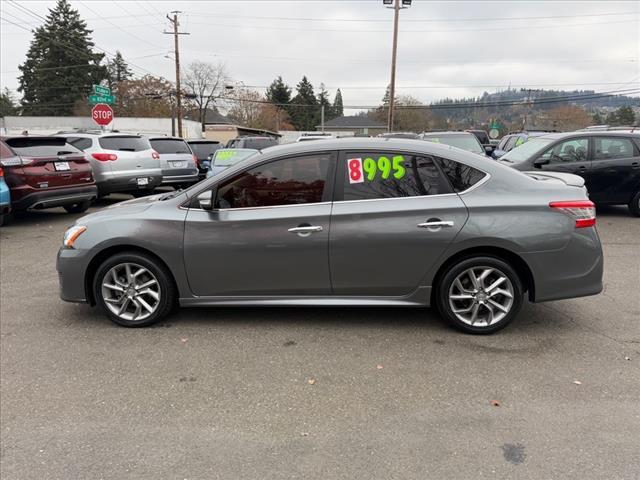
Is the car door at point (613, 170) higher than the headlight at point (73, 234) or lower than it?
higher

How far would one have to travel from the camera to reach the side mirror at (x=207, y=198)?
166 inches

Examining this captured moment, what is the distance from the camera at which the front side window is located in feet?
31.3

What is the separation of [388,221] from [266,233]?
1035 mm

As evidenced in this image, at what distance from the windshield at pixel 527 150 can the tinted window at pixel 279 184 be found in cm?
699

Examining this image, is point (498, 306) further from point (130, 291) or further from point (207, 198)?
point (130, 291)

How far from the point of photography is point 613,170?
938 centimetres

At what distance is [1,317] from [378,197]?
3850 mm

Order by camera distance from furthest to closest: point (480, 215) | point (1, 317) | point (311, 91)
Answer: point (311, 91) < point (1, 317) < point (480, 215)

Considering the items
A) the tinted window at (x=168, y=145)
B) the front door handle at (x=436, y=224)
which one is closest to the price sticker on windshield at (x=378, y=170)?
the front door handle at (x=436, y=224)

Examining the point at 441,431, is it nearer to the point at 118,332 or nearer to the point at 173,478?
the point at 173,478

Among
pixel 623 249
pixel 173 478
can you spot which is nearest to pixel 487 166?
pixel 173 478

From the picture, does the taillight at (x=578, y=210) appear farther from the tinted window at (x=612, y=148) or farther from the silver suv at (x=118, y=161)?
the silver suv at (x=118, y=161)

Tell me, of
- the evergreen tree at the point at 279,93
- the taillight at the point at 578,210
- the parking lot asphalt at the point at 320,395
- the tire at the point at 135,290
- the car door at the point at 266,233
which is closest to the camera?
the parking lot asphalt at the point at 320,395

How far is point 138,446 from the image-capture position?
2.77 metres
